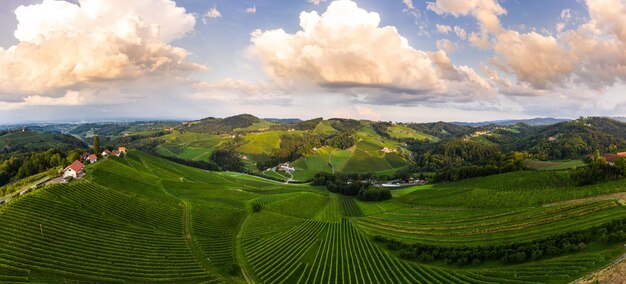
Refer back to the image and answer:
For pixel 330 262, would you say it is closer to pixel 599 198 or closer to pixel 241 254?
pixel 241 254

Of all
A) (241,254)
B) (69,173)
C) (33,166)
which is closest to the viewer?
(241,254)

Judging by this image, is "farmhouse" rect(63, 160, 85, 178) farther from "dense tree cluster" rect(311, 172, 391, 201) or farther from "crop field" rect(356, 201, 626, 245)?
"dense tree cluster" rect(311, 172, 391, 201)

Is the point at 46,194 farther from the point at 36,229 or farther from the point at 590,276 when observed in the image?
the point at 590,276

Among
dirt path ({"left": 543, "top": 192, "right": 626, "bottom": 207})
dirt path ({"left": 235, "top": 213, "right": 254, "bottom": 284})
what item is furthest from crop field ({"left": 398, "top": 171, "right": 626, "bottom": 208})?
dirt path ({"left": 235, "top": 213, "right": 254, "bottom": 284})

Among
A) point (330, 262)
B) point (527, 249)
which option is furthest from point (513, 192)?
point (330, 262)

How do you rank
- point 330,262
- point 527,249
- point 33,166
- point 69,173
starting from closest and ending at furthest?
point 527,249, point 330,262, point 69,173, point 33,166
